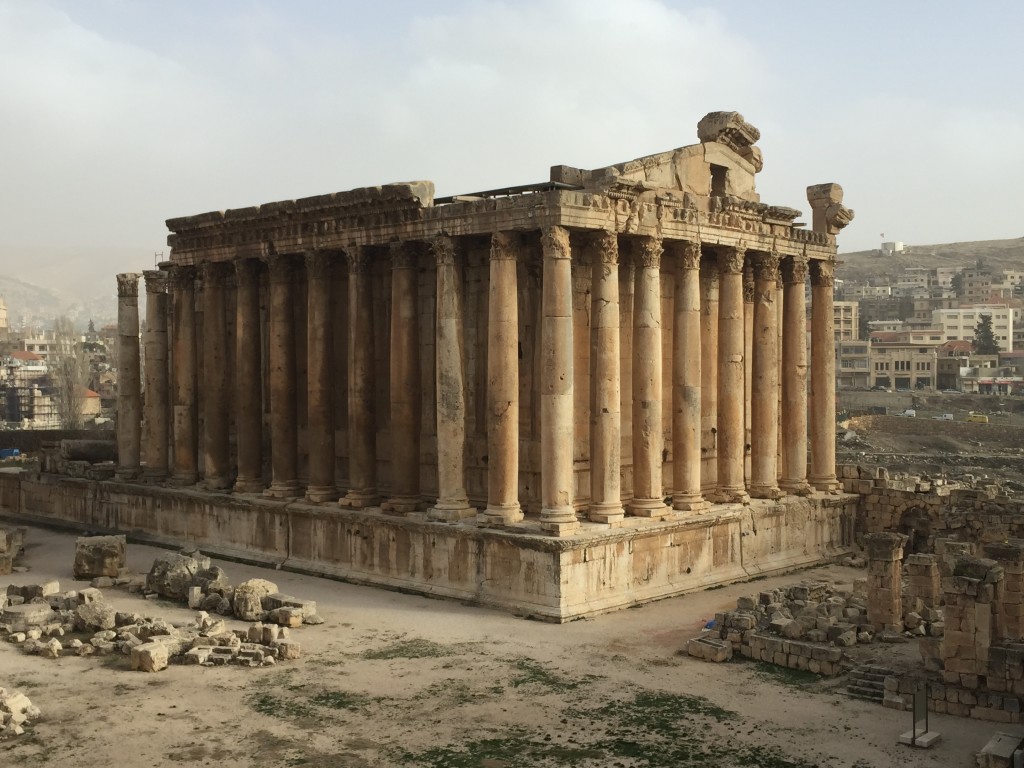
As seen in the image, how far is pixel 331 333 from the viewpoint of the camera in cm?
2780

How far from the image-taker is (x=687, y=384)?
24719mm

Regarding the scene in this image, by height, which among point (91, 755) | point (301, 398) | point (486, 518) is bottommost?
point (91, 755)

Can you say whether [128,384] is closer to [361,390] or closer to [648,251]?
[361,390]

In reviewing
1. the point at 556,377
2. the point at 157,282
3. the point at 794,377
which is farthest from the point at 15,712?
the point at 794,377

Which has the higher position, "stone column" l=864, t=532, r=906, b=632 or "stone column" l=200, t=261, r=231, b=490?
"stone column" l=200, t=261, r=231, b=490

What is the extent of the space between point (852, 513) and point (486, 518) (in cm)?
1134

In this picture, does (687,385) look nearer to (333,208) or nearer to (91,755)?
(333,208)

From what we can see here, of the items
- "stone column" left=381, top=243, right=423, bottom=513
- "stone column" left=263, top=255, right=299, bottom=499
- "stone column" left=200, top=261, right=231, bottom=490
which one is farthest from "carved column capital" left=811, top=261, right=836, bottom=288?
"stone column" left=200, top=261, right=231, bottom=490

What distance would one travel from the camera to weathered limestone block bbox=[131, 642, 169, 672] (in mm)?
18141

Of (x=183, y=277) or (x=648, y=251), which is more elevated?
(x=183, y=277)

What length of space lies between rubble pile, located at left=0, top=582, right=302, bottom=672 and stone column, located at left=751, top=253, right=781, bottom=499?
12.3 m

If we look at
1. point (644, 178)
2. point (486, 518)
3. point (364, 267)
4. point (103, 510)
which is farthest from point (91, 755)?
point (103, 510)

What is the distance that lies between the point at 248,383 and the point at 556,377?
10.8 m

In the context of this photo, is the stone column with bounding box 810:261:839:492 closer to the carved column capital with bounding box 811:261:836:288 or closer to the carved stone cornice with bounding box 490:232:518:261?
the carved column capital with bounding box 811:261:836:288
